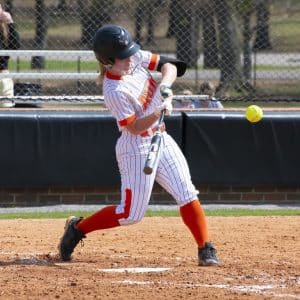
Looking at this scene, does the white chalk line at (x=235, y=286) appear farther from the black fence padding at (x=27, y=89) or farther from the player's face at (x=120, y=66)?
the black fence padding at (x=27, y=89)

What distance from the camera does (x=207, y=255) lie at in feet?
21.5

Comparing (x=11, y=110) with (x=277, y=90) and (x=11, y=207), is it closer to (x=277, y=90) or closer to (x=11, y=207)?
(x=11, y=207)

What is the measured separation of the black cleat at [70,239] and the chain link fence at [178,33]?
16.9ft

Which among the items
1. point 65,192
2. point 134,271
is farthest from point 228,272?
point 65,192

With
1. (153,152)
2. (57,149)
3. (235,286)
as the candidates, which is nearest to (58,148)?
(57,149)

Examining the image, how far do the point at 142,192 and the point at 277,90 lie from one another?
1099 centimetres

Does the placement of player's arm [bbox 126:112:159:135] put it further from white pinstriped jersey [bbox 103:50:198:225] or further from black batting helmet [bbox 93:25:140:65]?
black batting helmet [bbox 93:25:140:65]

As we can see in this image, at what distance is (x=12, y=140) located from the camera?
9945 millimetres

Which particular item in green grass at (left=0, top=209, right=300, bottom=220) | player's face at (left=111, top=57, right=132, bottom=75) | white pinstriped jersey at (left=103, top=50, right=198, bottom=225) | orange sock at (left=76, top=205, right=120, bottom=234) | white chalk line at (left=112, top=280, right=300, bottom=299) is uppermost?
player's face at (left=111, top=57, right=132, bottom=75)

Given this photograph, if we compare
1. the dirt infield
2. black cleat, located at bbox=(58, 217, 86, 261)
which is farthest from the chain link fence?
black cleat, located at bbox=(58, 217, 86, 261)

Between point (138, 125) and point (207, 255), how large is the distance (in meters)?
1.03

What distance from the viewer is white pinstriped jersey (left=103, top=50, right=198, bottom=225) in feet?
20.9

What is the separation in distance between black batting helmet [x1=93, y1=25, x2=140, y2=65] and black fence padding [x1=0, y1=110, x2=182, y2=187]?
12.1 ft

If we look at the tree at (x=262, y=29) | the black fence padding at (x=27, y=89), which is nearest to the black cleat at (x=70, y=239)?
the black fence padding at (x=27, y=89)
